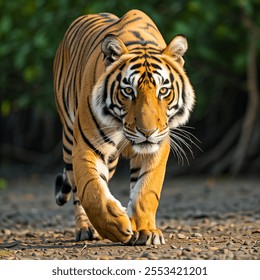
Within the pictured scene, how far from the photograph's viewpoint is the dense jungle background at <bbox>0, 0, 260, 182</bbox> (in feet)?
36.0

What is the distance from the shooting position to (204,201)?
9625 mm

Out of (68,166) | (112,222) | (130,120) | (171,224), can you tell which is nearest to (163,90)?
(130,120)

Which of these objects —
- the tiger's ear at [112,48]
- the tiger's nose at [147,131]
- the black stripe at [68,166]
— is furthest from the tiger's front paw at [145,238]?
the black stripe at [68,166]

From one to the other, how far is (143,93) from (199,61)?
280 inches

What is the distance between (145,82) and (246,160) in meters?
7.59

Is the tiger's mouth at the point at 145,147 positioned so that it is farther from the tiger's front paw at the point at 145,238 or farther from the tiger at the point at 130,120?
the tiger's front paw at the point at 145,238

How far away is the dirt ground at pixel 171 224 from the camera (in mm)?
5465

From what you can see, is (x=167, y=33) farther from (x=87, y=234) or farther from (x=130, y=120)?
(x=130, y=120)

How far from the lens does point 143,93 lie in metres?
5.52

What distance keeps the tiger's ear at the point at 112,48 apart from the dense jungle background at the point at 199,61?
15.5 ft

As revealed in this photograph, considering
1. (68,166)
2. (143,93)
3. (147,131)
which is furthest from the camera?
(68,166)

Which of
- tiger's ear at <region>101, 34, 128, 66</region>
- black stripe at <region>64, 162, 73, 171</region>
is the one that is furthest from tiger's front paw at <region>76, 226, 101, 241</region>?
tiger's ear at <region>101, 34, 128, 66</region>
